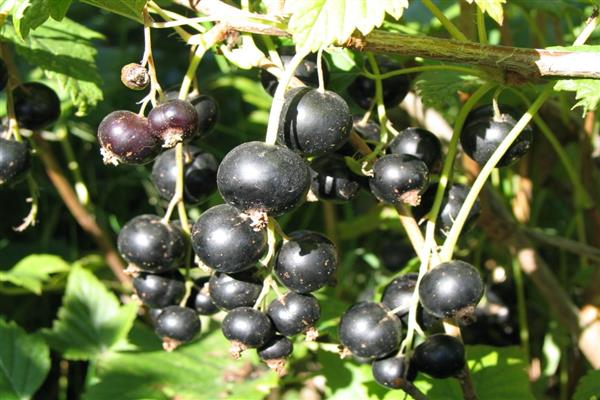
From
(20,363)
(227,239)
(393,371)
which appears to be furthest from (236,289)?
(20,363)

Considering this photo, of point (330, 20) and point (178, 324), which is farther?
point (178, 324)

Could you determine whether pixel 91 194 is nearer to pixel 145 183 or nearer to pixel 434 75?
pixel 145 183

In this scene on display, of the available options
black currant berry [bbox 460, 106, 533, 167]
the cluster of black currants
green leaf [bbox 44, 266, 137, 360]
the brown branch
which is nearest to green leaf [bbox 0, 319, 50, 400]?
green leaf [bbox 44, 266, 137, 360]

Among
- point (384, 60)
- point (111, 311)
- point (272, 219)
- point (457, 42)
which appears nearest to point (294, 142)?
point (272, 219)

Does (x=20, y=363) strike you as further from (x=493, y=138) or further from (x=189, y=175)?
(x=493, y=138)

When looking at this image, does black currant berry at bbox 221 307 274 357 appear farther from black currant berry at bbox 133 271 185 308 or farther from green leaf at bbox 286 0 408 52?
green leaf at bbox 286 0 408 52
